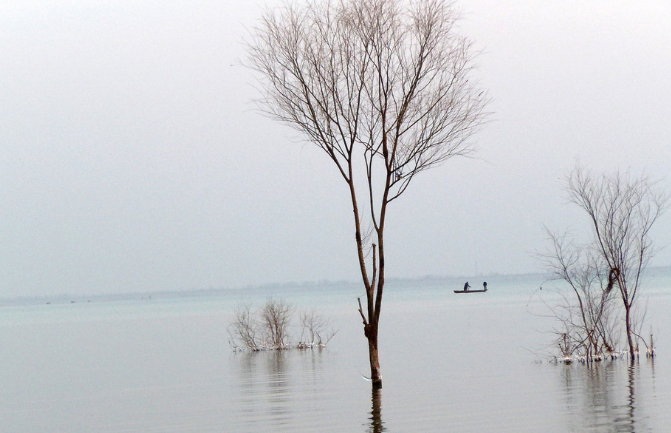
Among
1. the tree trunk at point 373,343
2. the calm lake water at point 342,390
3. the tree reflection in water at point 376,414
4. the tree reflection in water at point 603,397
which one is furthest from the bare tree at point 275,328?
the tree trunk at point 373,343

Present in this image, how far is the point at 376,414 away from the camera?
16.5 metres

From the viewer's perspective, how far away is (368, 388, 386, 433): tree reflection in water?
14828mm

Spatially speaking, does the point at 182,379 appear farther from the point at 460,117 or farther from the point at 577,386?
the point at 460,117

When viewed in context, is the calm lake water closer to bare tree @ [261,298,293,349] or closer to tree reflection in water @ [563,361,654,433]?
tree reflection in water @ [563,361,654,433]

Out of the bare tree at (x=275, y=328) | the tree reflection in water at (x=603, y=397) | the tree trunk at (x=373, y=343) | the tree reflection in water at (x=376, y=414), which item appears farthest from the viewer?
the bare tree at (x=275, y=328)

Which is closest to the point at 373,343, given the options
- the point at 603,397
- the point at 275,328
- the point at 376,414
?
the point at 376,414

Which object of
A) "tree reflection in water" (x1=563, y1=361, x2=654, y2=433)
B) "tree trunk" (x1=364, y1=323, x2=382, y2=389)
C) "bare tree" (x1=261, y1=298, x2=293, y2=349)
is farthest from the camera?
"bare tree" (x1=261, y1=298, x2=293, y2=349)

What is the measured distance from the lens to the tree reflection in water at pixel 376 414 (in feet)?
48.6

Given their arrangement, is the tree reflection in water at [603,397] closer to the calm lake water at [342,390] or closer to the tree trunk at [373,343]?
the calm lake water at [342,390]

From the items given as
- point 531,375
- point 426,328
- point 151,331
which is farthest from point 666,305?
point 531,375

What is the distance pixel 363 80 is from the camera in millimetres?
15547

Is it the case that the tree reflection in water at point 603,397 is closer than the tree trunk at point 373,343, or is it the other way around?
the tree reflection in water at point 603,397

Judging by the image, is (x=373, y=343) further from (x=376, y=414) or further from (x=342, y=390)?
(x=342, y=390)

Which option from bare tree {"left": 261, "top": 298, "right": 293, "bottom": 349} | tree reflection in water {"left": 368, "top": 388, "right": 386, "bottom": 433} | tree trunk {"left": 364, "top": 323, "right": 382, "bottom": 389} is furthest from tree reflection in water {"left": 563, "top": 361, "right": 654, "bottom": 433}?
bare tree {"left": 261, "top": 298, "right": 293, "bottom": 349}
